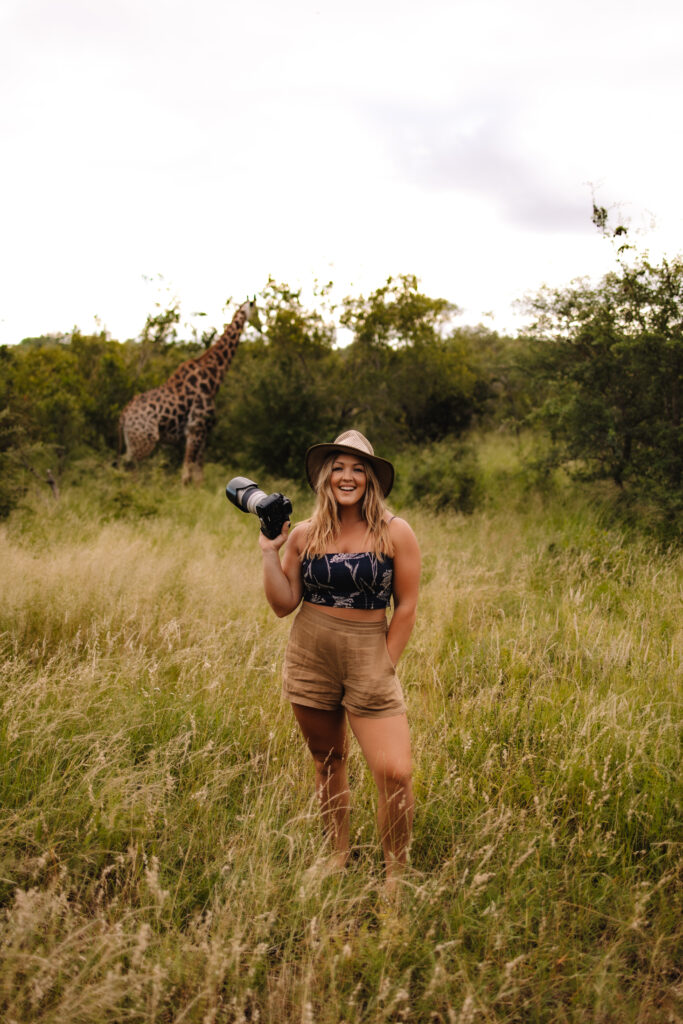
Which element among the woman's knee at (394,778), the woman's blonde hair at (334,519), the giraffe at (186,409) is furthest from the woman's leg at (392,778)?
the giraffe at (186,409)

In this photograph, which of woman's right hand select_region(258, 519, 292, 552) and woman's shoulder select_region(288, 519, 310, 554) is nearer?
woman's right hand select_region(258, 519, 292, 552)

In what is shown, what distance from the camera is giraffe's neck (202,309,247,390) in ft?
39.1

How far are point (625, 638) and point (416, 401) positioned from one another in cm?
912

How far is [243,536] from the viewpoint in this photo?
7699 millimetres

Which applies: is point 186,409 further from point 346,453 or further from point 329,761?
point 329,761

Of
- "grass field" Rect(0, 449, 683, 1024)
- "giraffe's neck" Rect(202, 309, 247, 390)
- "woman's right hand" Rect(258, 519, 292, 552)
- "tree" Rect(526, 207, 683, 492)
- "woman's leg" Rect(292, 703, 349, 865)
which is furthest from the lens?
"giraffe's neck" Rect(202, 309, 247, 390)

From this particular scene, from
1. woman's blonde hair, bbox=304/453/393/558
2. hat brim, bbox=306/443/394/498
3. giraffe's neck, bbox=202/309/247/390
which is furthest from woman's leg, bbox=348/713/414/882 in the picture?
giraffe's neck, bbox=202/309/247/390

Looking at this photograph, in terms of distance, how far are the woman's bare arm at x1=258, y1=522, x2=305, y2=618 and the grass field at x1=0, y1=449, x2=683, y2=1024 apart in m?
0.81

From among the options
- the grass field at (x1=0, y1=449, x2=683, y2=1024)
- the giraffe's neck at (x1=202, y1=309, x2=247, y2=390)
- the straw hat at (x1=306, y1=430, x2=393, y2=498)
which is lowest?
the grass field at (x1=0, y1=449, x2=683, y2=1024)

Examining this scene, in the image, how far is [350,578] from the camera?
249cm

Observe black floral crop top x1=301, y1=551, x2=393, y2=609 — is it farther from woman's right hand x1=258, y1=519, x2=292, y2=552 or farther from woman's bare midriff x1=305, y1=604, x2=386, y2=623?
woman's right hand x1=258, y1=519, x2=292, y2=552

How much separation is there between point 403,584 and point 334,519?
370 mm

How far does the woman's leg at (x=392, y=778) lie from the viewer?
2375 mm

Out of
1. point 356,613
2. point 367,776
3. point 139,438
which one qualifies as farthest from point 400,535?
point 139,438
